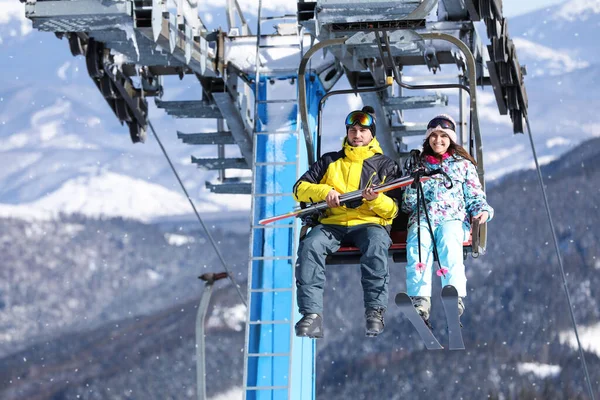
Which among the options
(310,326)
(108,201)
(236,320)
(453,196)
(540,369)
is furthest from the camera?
(108,201)

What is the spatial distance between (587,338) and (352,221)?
95.6ft

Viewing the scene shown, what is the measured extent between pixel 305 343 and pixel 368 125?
3840 mm

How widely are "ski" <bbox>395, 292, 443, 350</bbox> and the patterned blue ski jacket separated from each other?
69 cm

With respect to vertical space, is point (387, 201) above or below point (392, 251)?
above

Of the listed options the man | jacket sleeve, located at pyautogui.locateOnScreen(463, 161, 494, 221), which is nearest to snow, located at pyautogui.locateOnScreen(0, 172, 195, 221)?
the man

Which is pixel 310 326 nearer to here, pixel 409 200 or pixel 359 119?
pixel 409 200

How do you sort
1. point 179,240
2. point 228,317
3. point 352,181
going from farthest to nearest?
point 179,240
point 228,317
point 352,181

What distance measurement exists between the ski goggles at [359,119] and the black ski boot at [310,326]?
132cm

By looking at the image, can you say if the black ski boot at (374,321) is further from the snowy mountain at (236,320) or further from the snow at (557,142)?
the snow at (557,142)

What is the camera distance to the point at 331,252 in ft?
25.7

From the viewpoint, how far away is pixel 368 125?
802cm

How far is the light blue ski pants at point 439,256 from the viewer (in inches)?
295

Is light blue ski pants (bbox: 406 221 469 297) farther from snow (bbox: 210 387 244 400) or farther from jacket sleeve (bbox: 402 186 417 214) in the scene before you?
snow (bbox: 210 387 244 400)

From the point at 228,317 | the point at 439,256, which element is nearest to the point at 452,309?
the point at 439,256
